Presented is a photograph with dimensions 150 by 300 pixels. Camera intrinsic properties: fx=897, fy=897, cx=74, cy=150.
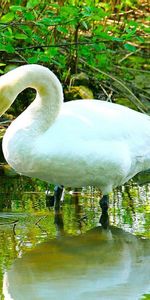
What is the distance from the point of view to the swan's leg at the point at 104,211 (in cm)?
643

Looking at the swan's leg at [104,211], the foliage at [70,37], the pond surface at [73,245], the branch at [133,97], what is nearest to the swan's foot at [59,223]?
the pond surface at [73,245]

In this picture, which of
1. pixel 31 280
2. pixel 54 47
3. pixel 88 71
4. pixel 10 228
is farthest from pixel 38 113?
pixel 88 71

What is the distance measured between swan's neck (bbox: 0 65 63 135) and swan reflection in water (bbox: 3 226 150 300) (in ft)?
2.81

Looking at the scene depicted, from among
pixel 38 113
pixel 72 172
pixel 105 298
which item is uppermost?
pixel 38 113

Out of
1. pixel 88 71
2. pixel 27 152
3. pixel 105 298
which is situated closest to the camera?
pixel 105 298

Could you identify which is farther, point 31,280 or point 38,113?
point 38,113

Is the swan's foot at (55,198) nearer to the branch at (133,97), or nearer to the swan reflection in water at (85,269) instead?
the swan reflection in water at (85,269)

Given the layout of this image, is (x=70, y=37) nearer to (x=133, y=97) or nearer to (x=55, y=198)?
(x=133, y=97)

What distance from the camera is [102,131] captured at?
6.46m

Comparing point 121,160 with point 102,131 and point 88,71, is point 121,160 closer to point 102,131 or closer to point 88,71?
point 102,131

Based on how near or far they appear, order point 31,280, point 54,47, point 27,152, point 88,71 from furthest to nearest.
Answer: point 88,71 < point 54,47 < point 27,152 < point 31,280

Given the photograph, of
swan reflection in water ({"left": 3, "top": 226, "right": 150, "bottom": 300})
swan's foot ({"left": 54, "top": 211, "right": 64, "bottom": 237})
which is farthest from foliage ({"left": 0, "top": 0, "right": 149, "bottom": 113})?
swan reflection in water ({"left": 3, "top": 226, "right": 150, "bottom": 300})

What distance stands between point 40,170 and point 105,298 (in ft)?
5.17

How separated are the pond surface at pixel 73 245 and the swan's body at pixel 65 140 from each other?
0.31 metres
